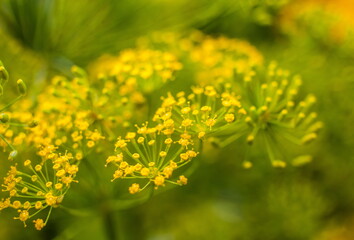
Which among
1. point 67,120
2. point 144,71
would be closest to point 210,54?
point 144,71

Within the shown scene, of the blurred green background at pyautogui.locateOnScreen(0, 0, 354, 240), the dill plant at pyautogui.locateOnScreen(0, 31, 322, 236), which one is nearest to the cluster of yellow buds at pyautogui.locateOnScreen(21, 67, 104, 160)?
the dill plant at pyautogui.locateOnScreen(0, 31, 322, 236)

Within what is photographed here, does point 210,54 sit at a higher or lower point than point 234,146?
higher

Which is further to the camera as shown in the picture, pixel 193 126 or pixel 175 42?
pixel 175 42

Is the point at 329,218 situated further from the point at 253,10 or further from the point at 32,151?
the point at 32,151

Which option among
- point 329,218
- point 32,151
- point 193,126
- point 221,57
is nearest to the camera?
point 193,126

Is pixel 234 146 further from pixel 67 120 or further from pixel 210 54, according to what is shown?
pixel 67 120

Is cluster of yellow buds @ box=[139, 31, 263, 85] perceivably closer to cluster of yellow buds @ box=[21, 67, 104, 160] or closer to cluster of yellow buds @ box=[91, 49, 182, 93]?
cluster of yellow buds @ box=[91, 49, 182, 93]

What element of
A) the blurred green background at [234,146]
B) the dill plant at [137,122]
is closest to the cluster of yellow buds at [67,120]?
the dill plant at [137,122]

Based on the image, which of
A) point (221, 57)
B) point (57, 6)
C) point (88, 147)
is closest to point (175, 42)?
point (221, 57)
